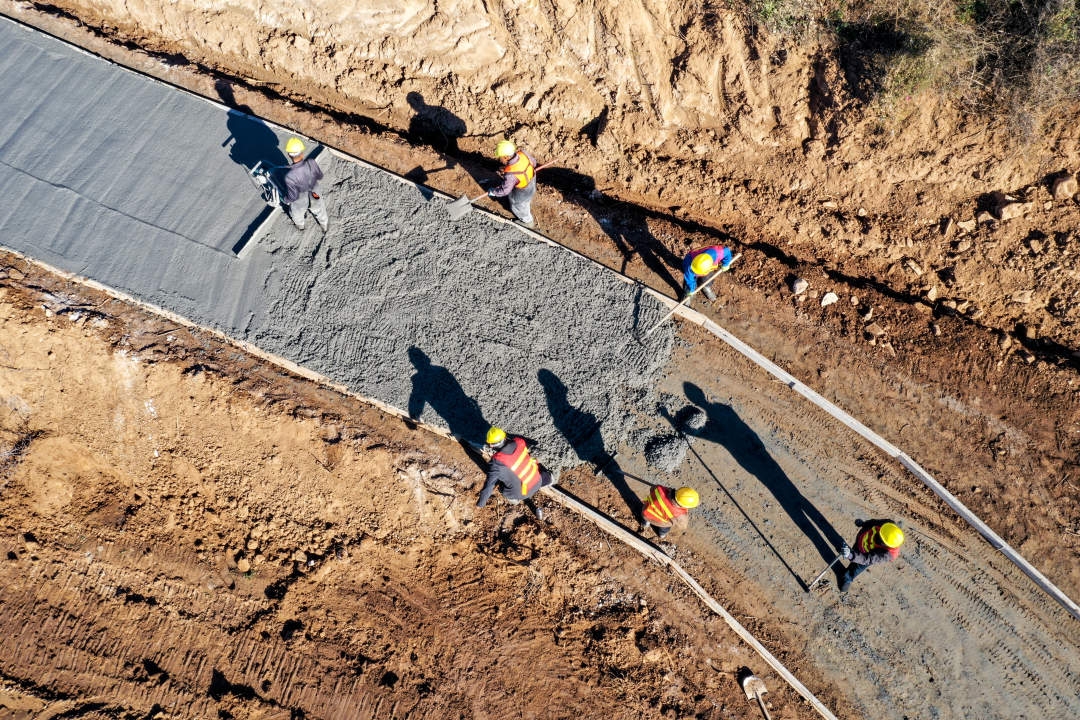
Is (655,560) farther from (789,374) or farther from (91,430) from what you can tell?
(91,430)

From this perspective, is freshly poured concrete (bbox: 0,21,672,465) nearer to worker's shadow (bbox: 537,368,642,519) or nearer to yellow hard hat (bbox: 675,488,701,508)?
worker's shadow (bbox: 537,368,642,519)

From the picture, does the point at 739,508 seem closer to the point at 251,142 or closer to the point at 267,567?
the point at 267,567

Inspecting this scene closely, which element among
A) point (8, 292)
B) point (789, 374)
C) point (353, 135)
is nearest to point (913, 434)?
point (789, 374)

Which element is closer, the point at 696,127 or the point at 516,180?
the point at 516,180

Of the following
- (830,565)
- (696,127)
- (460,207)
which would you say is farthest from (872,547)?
(460,207)

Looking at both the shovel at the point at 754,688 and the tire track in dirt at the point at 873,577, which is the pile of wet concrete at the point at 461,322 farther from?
the shovel at the point at 754,688

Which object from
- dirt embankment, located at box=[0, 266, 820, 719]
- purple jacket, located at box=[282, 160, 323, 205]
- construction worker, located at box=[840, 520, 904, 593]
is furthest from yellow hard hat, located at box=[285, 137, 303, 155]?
construction worker, located at box=[840, 520, 904, 593]
